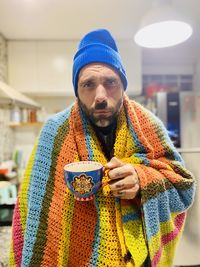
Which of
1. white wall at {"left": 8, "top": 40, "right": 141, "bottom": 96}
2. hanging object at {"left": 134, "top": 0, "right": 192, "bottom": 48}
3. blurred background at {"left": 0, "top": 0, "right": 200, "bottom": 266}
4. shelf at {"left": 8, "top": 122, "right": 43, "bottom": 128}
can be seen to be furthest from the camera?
Answer: shelf at {"left": 8, "top": 122, "right": 43, "bottom": 128}

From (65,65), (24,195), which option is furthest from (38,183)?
(65,65)

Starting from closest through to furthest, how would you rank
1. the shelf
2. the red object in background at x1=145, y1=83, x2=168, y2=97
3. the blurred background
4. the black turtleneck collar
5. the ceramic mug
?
the ceramic mug → the black turtleneck collar → the blurred background → the shelf → the red object in background at x1=145, y1=83, x2=168, y2=97

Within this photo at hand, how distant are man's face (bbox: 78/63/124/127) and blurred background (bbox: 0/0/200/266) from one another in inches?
33.8

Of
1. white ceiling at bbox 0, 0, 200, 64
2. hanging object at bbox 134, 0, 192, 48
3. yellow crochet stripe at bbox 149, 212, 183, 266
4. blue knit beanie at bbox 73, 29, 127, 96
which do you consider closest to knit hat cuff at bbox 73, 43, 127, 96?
blue knit beanie at bbox 73, 29, 127, 96

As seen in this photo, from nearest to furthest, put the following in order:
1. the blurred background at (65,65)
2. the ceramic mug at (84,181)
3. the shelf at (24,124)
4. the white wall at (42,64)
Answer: the ceramic mug at (84,181) < the blurred background at (65,65) < the white wall at (42,64) < the shelf at (24,124)

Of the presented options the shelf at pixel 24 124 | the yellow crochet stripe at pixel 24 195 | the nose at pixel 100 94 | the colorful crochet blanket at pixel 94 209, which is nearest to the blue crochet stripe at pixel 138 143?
the colorful crochet blanket at pixel 94 209

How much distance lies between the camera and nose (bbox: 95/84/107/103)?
539 mm

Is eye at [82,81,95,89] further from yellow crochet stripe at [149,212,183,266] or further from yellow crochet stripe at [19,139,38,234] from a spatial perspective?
yellow crochet stripe at [149,212,183,266]

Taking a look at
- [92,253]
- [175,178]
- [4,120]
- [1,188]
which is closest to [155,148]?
[175,178]

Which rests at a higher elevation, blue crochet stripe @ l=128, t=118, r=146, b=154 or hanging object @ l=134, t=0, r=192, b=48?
hanging object @ l=134, t=0, r=192, b=48

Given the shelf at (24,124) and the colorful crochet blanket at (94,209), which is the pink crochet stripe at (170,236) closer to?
the colorful crochet blanket at (94,209)

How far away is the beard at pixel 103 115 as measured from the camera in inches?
21.5

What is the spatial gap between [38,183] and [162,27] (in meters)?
1.18

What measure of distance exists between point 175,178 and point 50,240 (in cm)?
29
